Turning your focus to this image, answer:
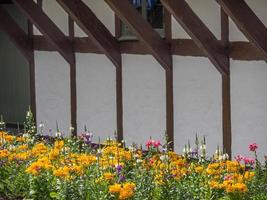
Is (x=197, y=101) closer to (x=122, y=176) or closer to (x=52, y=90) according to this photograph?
(x=52, y=90)

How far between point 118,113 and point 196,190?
17.8 ft

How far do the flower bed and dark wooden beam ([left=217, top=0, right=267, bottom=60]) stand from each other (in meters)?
1.85

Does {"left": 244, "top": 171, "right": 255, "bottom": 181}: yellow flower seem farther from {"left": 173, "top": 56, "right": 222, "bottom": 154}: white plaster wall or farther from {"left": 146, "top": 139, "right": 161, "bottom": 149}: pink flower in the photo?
{"left": 173, "top": 56, "right": 222, "bottom": 154}: white plaster wall

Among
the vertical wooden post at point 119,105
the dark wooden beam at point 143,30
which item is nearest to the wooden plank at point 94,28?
the vertical wooden post at point 119,105

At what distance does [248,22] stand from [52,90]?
4871 millimetres

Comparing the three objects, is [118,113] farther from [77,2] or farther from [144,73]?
[77,2]

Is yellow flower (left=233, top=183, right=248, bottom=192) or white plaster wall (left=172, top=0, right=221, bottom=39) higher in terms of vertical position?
white plaster wall (left=172, top=0, right=221, bottom=39)

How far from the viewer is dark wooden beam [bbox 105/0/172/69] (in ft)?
36.3

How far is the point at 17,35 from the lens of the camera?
542 inches

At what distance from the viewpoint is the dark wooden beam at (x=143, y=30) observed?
11078 mm

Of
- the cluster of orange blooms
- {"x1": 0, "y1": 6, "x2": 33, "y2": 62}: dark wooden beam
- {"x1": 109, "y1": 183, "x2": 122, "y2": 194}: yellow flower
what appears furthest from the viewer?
{"x1": 0, "y1": 6, "x2": 33, "y2": 62}: dark wooden beam

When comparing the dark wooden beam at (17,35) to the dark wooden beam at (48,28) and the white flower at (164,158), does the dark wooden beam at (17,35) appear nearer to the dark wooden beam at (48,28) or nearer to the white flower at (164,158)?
the dark wooden beam at (48,28)

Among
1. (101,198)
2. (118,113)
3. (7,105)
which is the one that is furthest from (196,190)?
(7,105)

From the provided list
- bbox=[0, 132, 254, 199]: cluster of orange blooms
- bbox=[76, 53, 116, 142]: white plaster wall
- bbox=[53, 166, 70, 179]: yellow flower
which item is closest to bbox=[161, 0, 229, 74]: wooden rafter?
bbox=[76, 53, 116, 142]: white plaster wall
